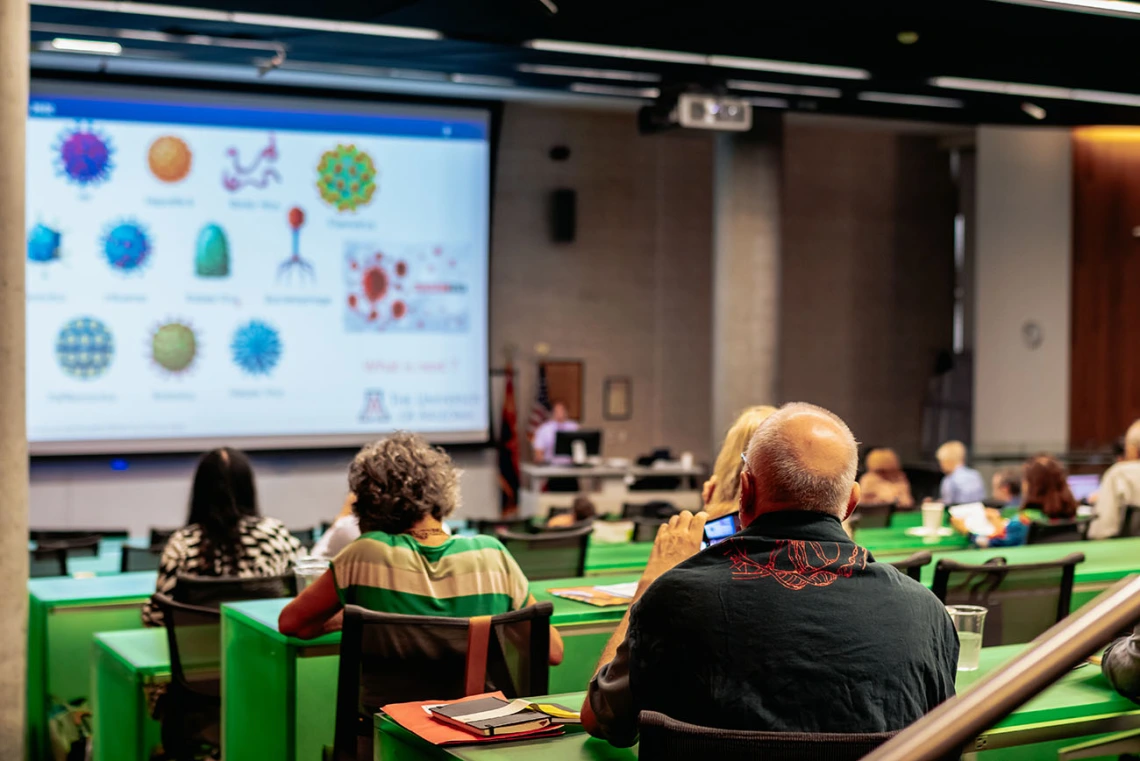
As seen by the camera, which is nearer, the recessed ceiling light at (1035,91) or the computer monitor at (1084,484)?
the recessed ceiling light at (1035,91)

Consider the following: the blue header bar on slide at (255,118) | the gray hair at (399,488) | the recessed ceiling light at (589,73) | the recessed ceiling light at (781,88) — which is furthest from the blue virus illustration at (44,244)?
the gray hair at (399,488)

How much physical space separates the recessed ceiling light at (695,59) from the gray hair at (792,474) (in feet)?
24.9

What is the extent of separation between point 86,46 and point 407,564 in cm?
775

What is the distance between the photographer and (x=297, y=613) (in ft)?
9.95

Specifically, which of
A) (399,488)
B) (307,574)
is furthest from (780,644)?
(307,574)

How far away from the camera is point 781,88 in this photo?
434 inches

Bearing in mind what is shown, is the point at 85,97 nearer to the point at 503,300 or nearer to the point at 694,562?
the point at 503,300

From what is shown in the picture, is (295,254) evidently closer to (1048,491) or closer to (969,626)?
(1048,491)

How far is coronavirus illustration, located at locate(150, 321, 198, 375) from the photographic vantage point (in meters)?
11.6

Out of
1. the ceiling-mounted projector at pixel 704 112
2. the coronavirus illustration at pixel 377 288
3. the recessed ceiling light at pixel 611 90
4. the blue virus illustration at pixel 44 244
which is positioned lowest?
the coronavirus illustration at pixel 377 288

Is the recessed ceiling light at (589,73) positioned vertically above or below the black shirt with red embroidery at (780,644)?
above

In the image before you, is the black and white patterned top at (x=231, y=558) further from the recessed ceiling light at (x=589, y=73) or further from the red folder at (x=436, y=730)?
the recessed ceiling light at (x=589, y=73)

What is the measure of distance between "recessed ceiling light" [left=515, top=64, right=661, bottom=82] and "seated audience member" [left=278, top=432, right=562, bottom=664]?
7386mm

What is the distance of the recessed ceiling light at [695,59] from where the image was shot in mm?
9344
